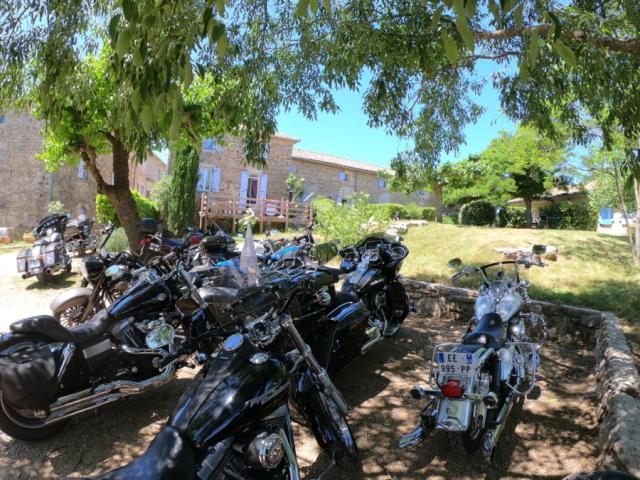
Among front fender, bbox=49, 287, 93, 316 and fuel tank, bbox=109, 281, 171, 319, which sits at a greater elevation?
fuel tank, bbox=109, 281, 171, 319

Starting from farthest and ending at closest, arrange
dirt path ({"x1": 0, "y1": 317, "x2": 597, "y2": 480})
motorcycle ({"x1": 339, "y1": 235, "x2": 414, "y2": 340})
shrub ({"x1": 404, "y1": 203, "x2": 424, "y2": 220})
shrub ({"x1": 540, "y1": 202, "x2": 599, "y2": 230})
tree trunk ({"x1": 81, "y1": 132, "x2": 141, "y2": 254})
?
1. shrub ({"x1": 404, "y1": 203, "x2": 424, "y2": 220})
2. shrub ({"x1": 540, "y1": 202, "x2": 599, "y2": 230})
3. tree trunk ({"x1": 81, "y1": 132, "x2": 141, "y2": 254})
4. motorcycle ({"x1": 339, "y1": 235, "x2": 414, "y2": 340})
5. dirt path ({"x1": 0, "y1": 317, "x2": 597, "y2": 480})

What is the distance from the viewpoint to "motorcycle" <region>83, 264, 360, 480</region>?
159cm

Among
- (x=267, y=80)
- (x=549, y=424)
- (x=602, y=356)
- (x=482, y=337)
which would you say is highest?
(x=267, y=80)

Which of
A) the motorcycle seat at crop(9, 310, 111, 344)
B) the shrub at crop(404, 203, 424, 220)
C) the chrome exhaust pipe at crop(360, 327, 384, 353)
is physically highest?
the shrub at crop(404, 203, 424, 220)

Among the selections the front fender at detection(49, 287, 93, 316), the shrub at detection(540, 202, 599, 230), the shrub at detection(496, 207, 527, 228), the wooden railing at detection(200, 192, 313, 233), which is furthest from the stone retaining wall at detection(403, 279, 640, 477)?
the shrub at detection(540, 202, 599, 230)

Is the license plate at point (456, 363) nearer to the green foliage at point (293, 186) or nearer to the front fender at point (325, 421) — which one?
the front fender at point (325, 421)

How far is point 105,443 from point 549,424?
3.27 metres

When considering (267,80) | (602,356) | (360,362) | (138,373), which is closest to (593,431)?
(602,356)

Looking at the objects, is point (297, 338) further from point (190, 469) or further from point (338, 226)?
point (338, 226)

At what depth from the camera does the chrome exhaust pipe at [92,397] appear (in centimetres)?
291

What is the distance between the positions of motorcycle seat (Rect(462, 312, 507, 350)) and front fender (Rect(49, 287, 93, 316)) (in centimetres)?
409

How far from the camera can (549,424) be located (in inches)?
135

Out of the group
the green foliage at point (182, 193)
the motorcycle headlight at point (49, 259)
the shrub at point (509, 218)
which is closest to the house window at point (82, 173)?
the green foliage at point (182, 193)

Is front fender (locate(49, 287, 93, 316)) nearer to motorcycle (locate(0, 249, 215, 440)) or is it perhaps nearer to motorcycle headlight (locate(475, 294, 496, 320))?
motorcycle (locate(0, 249, 215, 440))
